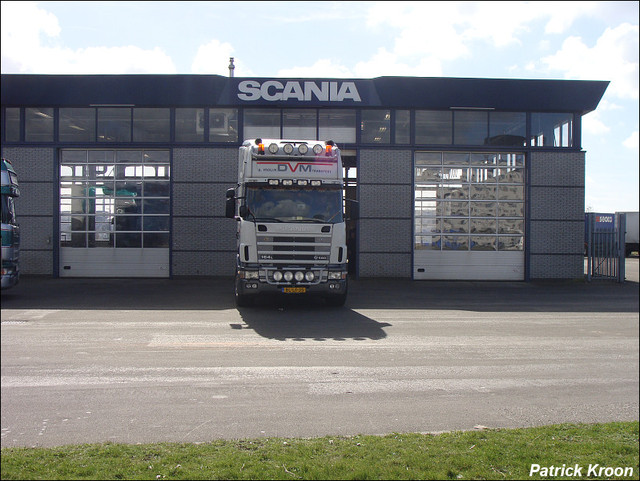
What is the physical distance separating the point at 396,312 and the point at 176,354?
6.56 metres

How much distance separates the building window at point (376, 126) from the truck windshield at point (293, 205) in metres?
9.60

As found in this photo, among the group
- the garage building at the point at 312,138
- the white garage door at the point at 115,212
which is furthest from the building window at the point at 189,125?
the white garage door at the point at 115,212

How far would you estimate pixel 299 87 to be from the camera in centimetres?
2162

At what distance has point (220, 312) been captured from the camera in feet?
42.7

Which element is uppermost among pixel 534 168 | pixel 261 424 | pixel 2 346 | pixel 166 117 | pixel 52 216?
pixel 166 117

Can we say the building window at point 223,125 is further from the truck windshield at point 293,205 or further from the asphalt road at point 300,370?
the asphalt road at point 300,370

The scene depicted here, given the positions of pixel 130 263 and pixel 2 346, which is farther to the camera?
pixel 130 263

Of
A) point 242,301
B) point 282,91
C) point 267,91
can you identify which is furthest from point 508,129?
point 242,301

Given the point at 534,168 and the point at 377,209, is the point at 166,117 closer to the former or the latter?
the point at 377,209

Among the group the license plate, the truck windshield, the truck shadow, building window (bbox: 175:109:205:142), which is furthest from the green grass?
building window (bbox: 175:109:205:142)

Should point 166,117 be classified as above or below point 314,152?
above

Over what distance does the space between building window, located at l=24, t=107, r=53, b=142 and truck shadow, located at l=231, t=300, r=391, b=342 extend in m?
13.0

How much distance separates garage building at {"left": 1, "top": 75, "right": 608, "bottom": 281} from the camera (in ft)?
71.2

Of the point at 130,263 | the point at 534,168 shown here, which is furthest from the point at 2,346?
the point at 534,168
